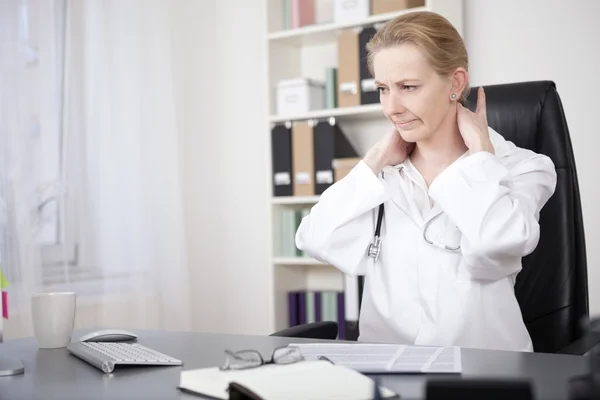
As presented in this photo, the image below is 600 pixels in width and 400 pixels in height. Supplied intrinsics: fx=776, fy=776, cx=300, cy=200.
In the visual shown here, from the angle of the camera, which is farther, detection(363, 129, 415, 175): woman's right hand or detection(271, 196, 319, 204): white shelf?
detection(271, 196, 319, 204): white shelf

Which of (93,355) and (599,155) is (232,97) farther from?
(93,355)

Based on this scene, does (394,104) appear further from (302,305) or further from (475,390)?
(302,305)

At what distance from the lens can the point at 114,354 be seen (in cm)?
132

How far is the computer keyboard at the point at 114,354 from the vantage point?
48.8 inches

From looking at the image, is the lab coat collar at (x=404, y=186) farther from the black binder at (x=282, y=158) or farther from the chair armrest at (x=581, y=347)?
the black binder at (x=282, y=158)

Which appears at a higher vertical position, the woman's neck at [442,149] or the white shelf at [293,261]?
the woman's neck at [442,149]

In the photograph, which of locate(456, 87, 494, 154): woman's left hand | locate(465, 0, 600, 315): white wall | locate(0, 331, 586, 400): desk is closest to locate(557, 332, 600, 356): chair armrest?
locate(0, 331, 586, 400): desk

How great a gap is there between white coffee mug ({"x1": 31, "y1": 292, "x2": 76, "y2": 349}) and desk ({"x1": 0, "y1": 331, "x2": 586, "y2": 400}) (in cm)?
5

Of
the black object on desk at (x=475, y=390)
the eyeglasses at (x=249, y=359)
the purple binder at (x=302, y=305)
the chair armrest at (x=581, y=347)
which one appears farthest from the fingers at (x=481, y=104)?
the purple binder at (x=302, y=305)

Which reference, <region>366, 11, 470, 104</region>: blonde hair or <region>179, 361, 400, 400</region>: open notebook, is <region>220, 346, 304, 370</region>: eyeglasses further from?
<region>366, 11, 470, 104</region>: blonde hair

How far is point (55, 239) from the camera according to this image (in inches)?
119

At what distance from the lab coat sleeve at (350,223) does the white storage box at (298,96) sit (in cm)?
164

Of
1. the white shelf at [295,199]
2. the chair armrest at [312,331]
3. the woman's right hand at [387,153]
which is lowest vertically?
the chair armrest at [312,331]

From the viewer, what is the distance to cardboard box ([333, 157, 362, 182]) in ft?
10.9
